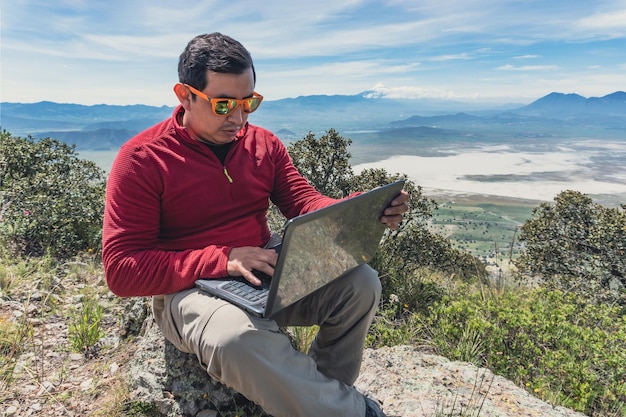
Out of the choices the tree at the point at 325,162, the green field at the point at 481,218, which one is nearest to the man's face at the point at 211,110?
the tree at the point at 325,162

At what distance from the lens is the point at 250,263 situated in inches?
83.0

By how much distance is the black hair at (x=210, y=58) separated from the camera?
2318 mm

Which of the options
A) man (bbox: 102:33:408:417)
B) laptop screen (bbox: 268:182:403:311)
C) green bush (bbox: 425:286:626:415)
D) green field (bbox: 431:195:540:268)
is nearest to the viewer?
laptop screen (bbox: 268:182:403:311)

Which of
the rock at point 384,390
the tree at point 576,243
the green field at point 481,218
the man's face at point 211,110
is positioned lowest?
the green field at point 481,218

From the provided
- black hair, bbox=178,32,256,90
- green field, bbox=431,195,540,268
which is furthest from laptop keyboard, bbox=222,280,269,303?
green field, bbox=431,195,540,268

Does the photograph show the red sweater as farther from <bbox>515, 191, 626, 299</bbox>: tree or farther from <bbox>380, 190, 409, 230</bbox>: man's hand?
<bbox>515, 191, 626, 299</bbox>: tree

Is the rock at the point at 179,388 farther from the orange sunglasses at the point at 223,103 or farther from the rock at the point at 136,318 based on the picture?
the orange sunglasses at the point at 223,103

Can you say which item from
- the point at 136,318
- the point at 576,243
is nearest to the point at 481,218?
the point at 576,243

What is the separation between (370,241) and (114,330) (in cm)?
247

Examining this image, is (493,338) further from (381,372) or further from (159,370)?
(159,370)

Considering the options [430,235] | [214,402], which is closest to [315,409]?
[214,402]

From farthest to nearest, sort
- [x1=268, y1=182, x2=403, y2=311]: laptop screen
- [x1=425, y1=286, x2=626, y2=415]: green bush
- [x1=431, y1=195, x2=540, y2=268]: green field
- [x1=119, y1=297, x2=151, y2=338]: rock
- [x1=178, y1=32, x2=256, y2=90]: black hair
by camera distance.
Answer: [x1=431, y1=195, x2=540, y2=268]: green field
[x1=119, y1=297, x2=151, y2=338]: rock
[x1=425, y1=286, x2=626, y2=415]: green bush
[x1=178, y1=32, x2=256, y2=90]: black hair
[x1=268, y1=182, x2=403, y2=311]: laptop screen

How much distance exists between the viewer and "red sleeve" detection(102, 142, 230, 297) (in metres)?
2.11

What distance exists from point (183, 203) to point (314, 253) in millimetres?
960
